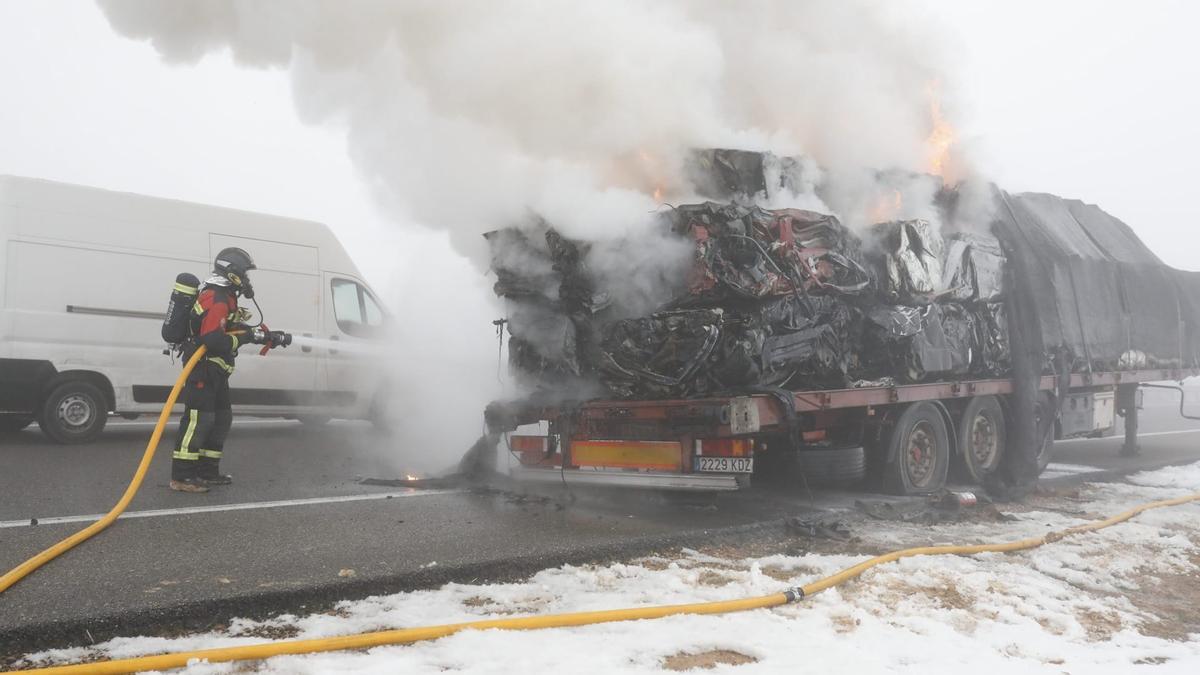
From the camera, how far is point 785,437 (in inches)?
232

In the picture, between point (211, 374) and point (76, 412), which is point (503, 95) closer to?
point (211, 374)

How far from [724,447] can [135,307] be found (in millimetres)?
6028

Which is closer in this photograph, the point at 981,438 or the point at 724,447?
the point at 724,447

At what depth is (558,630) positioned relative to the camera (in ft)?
10.1

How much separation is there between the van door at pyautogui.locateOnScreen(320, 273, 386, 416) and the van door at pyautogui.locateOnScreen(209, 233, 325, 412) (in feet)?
0.52

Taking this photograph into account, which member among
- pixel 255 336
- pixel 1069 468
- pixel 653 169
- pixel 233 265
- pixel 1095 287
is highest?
pixel 653 169

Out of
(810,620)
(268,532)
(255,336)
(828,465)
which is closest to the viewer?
(810,620)

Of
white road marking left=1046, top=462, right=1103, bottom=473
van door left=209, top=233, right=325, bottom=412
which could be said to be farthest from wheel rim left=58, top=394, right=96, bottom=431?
white road marking left=1046, top=462, right=1103, bottom=473

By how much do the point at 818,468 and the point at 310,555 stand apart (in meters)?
3.80

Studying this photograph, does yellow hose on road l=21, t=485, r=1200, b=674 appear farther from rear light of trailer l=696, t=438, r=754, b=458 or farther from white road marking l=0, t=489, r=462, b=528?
white road marking l=0, t=489, r=462, b=528

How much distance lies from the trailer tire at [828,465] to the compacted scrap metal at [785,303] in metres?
0.55

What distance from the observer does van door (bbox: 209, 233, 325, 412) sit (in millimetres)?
8531

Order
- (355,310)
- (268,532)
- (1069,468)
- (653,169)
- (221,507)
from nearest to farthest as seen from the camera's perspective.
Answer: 1. (268,532)
2. (221,507)
3. (653,169)
4. (1069,468)
5. (355,310)

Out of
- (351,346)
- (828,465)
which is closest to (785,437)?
(828,465)
